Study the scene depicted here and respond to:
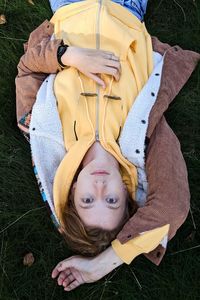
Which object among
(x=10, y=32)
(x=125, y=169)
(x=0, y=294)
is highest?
(x=10, y=32)

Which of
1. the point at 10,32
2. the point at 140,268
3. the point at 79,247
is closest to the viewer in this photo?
the point at 79,247

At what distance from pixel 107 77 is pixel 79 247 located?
1285 millimetres

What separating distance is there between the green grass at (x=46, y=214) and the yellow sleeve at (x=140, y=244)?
1.19 feet

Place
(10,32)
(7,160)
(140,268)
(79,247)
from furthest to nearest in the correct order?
1. (10,32)
2. (7,160)
3. (140,268)
4. (79,247)

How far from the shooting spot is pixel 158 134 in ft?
12.8

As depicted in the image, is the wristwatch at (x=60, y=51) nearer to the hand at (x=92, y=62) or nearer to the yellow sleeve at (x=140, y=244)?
the hand at (x=92, y=62)

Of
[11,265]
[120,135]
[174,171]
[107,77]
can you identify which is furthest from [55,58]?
[11,265]

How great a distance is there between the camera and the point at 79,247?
3.72m

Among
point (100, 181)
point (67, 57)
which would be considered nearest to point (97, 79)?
point (67, 57)

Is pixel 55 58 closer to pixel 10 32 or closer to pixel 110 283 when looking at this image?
pixel 10 32

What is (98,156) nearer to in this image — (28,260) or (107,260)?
(107,260)

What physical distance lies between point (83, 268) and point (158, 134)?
1.12 meters

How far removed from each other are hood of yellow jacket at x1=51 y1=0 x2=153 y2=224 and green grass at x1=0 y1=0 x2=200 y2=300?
0.43 meters

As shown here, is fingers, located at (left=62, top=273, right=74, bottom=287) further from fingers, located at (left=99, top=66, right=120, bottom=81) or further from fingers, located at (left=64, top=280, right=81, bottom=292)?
fingers, located at (left=99, top=66, right=120, bottom=81)
